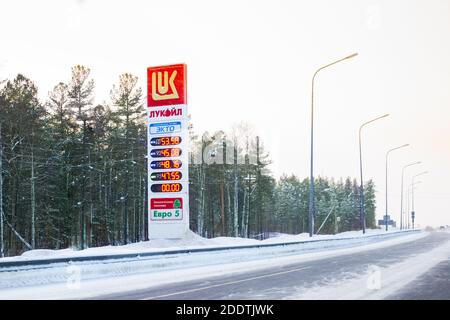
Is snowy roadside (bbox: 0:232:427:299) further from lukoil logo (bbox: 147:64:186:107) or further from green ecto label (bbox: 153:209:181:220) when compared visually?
lukoil logo (bbox: 147:64:186:107)

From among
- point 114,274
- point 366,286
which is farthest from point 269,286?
point 114,274

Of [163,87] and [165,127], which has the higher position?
[163,87]

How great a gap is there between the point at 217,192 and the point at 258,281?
216ft

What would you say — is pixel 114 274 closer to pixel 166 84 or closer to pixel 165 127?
pixel 165 127

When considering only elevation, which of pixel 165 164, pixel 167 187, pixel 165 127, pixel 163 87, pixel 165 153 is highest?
pixel 163 87

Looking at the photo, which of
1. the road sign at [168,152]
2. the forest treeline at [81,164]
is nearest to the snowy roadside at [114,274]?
the road sign at [168,152]

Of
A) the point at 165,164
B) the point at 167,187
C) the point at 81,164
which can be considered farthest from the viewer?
the point at 81,164

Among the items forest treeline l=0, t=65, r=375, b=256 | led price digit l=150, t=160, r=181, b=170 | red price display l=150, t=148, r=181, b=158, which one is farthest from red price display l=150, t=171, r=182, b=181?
forest treeline l=0, t=65, r=375, b=256

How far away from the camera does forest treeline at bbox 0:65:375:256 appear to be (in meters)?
44.8

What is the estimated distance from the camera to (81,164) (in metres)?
49.1

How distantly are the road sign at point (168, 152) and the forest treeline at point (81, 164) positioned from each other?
14.9m

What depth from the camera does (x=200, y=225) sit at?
62.5 meters

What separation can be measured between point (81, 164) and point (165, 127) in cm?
2454

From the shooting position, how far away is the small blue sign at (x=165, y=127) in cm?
2646
